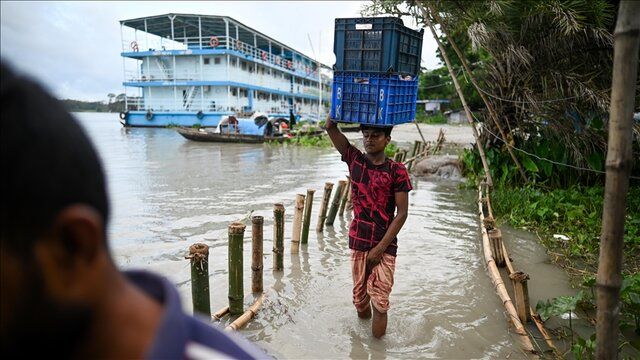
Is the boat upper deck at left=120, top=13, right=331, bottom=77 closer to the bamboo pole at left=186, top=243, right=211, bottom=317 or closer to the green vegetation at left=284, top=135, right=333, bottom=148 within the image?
the green vegetation at left=284, top=135, right=333, bottom=148

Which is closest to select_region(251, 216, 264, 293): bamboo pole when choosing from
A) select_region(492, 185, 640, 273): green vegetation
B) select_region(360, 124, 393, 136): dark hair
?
select_region(360, 124, 393, 136): dark hair

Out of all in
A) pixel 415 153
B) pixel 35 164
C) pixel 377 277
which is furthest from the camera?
pixel 415 153

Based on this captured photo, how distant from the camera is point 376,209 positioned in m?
3.40

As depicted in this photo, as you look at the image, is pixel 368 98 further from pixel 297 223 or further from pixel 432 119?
pixel 432 119

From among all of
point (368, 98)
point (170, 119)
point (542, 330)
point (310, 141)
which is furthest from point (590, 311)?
point (170, 119)

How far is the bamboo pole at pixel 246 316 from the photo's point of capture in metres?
3.71

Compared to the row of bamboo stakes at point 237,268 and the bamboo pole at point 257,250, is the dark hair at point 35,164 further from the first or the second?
the bamboo pole at point 257,250

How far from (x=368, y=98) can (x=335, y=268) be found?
8.04 feet

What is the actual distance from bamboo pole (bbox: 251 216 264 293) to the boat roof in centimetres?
2683

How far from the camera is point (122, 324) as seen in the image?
2.24 ft

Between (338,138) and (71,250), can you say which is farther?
(338,138)

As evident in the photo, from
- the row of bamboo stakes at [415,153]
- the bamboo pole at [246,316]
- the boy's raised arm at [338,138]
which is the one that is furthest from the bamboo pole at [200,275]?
the row of bamboo stakes at [415,153]

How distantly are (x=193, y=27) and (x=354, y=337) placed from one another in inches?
1451

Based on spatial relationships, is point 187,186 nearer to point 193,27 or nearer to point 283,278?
point 283,278
